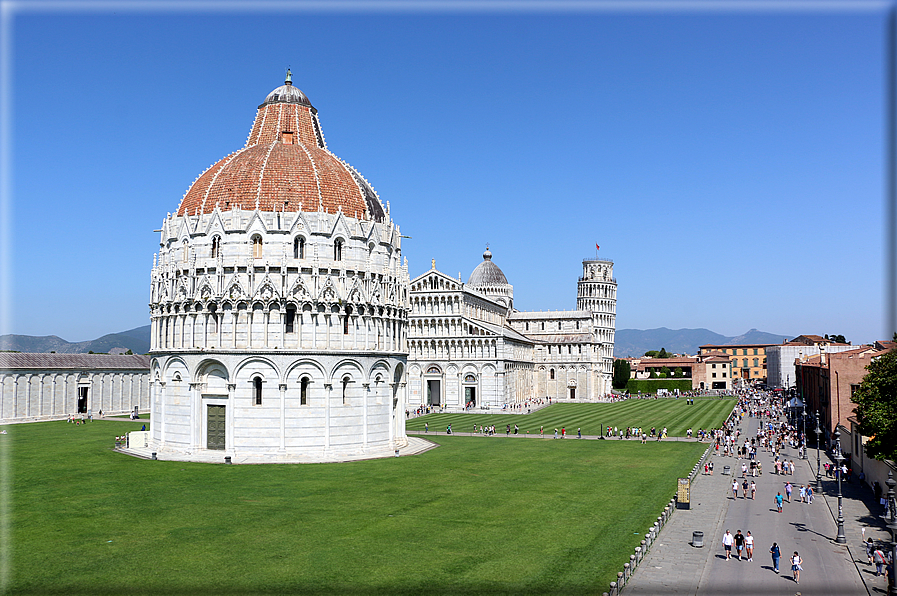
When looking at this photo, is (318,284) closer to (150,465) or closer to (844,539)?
(150,465)

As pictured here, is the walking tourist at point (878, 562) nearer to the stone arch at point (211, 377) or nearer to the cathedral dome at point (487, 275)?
the stone arch at point (211, 377)

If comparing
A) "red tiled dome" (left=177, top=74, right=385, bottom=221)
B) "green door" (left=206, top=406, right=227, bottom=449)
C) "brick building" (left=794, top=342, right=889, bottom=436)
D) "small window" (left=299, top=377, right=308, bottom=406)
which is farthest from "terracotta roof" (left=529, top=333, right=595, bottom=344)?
"green door" (left=206, top=406, right=227, bottom=449)

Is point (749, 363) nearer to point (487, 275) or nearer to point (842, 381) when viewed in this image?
point (487, 275)

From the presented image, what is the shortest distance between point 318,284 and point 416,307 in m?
59.3

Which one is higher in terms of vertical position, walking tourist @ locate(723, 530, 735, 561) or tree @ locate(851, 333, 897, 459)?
tree @ locate(851, 333, 897, 459)

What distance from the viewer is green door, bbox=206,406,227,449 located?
161 ft

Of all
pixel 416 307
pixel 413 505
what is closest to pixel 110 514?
pixel 413 505

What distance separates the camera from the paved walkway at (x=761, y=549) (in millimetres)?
23406

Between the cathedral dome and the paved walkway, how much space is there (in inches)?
4202

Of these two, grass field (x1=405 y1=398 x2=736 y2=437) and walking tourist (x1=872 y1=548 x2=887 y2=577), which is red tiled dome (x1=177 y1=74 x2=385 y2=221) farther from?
walking tourist (x1=872 y1=548 x2=887 y2=577)

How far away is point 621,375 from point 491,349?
202 feet

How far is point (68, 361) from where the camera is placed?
8538 centimetres

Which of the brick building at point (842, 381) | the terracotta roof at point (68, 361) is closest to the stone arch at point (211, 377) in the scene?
the terracotta roof at point (68, 361)

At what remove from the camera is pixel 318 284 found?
164 ft
